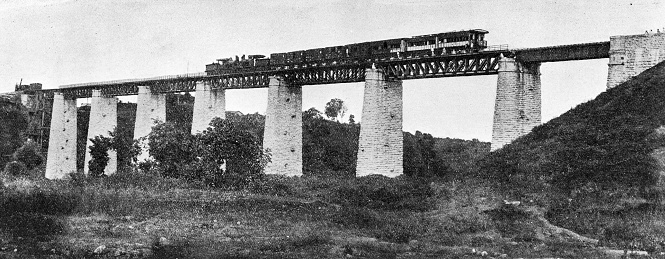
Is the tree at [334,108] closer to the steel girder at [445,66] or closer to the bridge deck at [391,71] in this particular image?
the bridge deck at [391,71]

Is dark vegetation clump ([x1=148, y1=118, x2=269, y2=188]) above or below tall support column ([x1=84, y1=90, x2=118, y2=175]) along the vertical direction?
below

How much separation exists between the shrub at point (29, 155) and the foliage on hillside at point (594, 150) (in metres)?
57.9

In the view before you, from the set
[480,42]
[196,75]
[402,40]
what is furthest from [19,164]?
Answer: [480,42]

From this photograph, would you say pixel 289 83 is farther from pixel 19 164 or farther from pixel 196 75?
pixel 19 164

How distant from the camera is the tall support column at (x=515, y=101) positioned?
3916 centimetres

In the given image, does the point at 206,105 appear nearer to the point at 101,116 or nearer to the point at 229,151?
the point at 101,116

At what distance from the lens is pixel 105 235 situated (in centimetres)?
2216

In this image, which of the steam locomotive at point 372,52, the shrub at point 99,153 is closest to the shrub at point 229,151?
the steam locomotive at point 372,52

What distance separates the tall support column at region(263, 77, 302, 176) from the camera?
5222 centimetres

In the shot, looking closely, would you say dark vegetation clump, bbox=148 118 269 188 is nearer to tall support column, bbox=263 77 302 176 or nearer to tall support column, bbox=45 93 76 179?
tall support column, bbox=263 77 302 176

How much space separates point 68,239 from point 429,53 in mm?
28071

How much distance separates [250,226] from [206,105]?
36.8 metres

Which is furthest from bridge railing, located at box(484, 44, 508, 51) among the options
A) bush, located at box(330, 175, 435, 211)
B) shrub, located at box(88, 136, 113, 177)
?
shrub, located at box(88, 136, 113, 177)

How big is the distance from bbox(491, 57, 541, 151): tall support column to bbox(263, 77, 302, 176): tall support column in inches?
719
